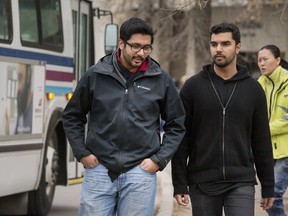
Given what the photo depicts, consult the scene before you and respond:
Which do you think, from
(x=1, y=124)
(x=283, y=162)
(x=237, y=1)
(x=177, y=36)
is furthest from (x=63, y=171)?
(x=177, y=36)

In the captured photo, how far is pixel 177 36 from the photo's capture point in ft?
116

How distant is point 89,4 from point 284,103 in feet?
18.1

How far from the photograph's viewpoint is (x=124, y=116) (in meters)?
5.80

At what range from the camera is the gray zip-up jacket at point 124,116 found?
19.0 ft

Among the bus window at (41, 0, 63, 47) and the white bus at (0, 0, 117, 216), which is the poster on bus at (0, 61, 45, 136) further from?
the bus window at (41, 0, 63, 47)

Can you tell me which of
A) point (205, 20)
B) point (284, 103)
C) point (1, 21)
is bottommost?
point (284, 103)

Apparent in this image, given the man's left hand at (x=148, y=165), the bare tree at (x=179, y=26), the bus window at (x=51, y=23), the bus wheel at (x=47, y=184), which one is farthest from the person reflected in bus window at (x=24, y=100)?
the bare tree at (x=179, y=26)

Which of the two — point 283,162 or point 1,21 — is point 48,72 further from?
point 283,162

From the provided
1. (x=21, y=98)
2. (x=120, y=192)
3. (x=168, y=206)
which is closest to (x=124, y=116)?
(x=120, y=192)

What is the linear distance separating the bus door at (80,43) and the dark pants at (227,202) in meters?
6.05

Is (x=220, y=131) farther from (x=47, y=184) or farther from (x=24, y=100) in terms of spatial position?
(x=47, y=184)

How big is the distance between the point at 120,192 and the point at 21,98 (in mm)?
4293

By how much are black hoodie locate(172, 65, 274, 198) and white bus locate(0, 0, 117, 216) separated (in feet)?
11.5

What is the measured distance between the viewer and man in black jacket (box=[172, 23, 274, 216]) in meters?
6.21
